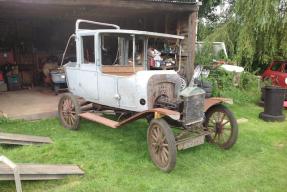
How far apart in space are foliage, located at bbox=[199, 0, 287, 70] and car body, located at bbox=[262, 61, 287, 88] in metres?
0.41

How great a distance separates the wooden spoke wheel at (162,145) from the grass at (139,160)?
0.15 metres

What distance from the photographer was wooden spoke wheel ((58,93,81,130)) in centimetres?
635

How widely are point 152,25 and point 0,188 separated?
888cm

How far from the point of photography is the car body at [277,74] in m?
9.65

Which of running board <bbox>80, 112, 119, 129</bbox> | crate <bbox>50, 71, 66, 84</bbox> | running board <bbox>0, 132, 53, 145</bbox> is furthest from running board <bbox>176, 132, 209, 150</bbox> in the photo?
crate <bbox>50, 71, 66, 84</bbox>

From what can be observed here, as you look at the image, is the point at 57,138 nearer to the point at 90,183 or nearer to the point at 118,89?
the point at 118,89

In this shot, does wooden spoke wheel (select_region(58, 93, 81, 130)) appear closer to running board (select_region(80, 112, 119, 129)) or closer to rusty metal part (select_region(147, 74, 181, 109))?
running board (select_region(80, 112, 119, 129))

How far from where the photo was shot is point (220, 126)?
225 inches

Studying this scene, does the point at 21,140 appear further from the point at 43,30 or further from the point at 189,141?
the point at 43,30

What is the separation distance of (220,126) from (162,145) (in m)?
1.48

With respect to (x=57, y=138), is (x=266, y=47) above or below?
above

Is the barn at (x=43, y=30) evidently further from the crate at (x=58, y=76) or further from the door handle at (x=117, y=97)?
the door handle at (x=117, y=97)

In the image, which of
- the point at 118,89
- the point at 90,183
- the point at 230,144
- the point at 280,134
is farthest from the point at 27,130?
the point at 280,134

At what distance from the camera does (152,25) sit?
11.8 m
